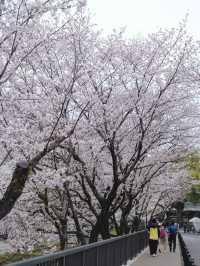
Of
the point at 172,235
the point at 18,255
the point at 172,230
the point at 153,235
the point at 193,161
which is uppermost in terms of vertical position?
the point at 193,161

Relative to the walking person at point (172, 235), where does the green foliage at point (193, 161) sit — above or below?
above

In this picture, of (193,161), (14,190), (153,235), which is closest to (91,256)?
(14,190)

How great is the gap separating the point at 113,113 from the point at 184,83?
3047 millimetres

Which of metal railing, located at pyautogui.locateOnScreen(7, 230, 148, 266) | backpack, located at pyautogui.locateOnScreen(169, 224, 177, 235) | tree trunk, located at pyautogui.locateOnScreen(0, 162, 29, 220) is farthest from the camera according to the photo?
backpack, located at pyautogui.locateOnScreen(169, 224, 177, 235)

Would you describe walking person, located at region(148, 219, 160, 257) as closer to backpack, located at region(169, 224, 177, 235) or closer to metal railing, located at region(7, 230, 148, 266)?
backpack, located at region(169, 224, 177, 235)

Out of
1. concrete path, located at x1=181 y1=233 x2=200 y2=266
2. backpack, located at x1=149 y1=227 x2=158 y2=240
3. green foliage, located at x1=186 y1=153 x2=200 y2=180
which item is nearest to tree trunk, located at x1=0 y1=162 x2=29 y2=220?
concrete path, located at x1=181 y1=233 x2=200 y2=266

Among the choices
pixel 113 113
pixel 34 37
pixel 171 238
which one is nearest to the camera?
pixel 34 37

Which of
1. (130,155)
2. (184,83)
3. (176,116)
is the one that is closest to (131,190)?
(130,155)

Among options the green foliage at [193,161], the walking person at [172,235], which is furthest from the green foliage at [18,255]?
the green foliage at [193,161]

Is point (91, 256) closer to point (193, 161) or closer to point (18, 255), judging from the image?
point (18, 255)

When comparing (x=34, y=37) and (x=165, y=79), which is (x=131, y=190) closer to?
(x=165, y=79)

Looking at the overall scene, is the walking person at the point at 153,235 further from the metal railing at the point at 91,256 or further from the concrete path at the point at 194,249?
the metal railing at the point at 91,256

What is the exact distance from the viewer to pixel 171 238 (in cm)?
2450

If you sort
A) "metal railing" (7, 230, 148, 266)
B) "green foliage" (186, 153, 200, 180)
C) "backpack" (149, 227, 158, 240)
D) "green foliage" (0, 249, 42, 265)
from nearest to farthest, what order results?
"metal railing" (7, 230, 148, 266) < "green foliage" (0, 249, 42, 265) < "backpack" (149, 227, 158, 240) < "green foliage" (186, 153, 200, 180)
